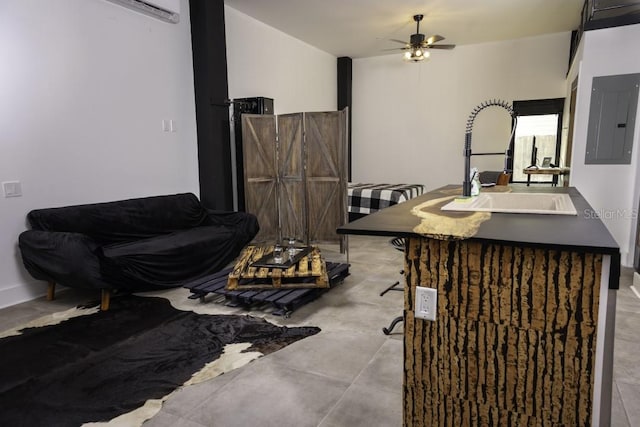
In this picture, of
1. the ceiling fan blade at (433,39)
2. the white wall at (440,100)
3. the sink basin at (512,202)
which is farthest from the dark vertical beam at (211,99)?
the white wall at (440,100)

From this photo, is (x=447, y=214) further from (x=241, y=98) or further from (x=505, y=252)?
(x=241, y=98)

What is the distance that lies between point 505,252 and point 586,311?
28 centimetres

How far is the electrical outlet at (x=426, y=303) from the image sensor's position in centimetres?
139

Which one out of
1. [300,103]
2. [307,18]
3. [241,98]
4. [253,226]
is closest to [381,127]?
[300,103]

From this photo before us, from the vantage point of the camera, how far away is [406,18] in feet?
17.7

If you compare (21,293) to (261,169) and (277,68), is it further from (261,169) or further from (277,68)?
(277,68)

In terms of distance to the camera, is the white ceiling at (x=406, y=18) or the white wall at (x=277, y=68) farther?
the white wall at (x=277, y=68)

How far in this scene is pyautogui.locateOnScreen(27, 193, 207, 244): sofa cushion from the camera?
3240 mm

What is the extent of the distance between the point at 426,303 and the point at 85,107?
354 centimetres

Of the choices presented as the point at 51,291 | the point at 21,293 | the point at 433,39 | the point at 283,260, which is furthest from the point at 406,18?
the point at 21,293

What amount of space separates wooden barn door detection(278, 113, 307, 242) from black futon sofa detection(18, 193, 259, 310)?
681 millimetres

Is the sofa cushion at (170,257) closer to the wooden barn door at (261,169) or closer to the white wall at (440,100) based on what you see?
the wooden barn door at (261,169)

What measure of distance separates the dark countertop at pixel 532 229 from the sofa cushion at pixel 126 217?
2.85 metres

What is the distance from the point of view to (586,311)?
117cm
